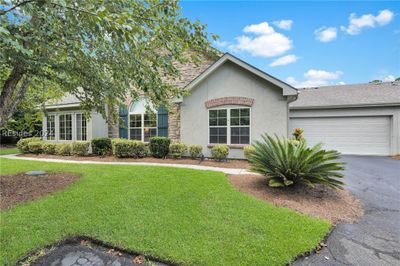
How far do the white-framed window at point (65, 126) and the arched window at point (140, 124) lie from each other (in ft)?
14.4

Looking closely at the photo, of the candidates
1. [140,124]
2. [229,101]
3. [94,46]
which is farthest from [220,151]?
[94,46]

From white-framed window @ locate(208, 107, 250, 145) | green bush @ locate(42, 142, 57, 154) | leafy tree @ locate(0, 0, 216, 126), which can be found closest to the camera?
leafy tree @ locate(0, 0, 216, 126)

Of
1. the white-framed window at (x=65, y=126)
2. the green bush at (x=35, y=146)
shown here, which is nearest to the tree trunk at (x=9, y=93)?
the green bush at (x=35, y=146)

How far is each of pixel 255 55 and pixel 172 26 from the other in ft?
33.0

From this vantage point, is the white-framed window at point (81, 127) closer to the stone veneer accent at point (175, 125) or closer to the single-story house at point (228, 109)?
the single-story house at point (228, 109)

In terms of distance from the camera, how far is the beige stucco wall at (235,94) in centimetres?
1047

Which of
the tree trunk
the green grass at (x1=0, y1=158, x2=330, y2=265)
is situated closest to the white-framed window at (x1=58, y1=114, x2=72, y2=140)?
the green grass at (x1=0, y1=158, x2=330, y2=265)

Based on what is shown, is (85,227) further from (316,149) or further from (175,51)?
(316,149)

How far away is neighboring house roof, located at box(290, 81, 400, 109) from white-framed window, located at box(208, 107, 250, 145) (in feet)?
20.5

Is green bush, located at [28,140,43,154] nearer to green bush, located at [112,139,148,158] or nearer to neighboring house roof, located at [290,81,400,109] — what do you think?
green bush, located at [112,139,148,158]

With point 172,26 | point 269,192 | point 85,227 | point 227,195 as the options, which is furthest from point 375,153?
point 85,227

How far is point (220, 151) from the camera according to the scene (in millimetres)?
10500

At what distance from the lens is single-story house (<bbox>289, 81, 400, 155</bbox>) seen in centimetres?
1352

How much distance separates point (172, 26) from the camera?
4496 millimetres
